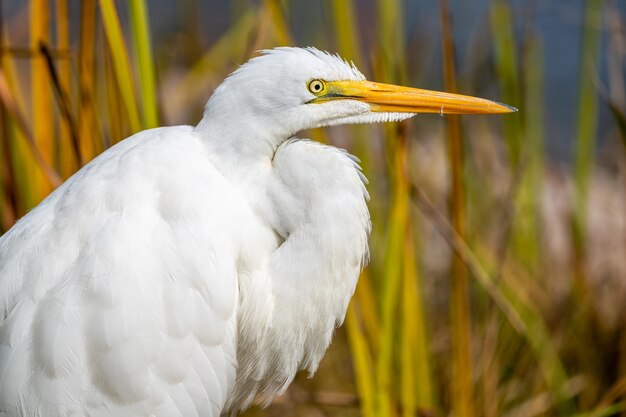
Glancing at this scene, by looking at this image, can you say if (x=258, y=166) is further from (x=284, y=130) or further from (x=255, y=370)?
(x=255, y=370)

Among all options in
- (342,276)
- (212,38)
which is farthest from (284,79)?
(212,38)

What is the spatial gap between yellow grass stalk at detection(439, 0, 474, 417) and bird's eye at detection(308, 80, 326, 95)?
365mm

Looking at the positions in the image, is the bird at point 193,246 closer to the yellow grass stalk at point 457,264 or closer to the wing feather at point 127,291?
the wing feather at point 127,291

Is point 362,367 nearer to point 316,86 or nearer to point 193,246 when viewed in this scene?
point 193,246

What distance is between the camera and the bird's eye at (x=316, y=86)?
1450 mm

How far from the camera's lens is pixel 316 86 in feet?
Answer: 4.77

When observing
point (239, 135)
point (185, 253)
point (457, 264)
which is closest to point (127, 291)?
point (185, 253)

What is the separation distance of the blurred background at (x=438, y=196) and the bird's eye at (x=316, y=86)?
0.32 metres

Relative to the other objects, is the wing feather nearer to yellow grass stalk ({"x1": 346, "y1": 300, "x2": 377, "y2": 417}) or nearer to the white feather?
the white feather

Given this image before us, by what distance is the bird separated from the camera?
145 cm

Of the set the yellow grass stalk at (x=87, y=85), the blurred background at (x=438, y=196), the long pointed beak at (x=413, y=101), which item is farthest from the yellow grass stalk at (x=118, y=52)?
the long pointed beak at (x=413, y=101)

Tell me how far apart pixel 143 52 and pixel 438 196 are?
6.02 feet

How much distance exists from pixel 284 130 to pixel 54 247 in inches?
18.4

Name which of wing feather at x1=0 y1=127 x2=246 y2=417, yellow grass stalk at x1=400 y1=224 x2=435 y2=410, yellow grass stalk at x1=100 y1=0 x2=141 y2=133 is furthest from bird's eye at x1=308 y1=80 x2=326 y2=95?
yellow grass stalk at x1=400 y1=224 x2=435 y2=410
